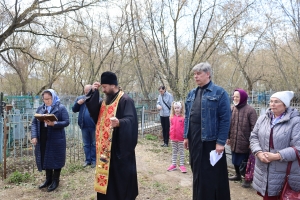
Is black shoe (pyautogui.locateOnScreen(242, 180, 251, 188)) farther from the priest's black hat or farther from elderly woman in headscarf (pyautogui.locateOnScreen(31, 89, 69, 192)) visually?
elderly woman in headscarf (pyautogui.locateOnScreen(31, 89, 69, 192))

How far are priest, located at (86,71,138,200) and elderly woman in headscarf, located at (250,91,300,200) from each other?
Answer: 149 cm

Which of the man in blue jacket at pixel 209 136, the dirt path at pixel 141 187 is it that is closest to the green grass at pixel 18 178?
the dirt path at pixel 141 187

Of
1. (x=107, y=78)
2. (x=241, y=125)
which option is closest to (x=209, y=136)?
(x=107, y=78)

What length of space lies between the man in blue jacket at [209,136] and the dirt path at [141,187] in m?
1.05

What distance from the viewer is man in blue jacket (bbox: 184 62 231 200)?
310cm

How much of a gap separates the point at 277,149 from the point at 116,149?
183 cm

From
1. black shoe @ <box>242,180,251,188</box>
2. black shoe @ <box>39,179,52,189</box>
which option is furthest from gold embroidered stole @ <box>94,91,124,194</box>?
black shoe @ <box>242,180,251,188</box>

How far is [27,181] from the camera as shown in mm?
4809

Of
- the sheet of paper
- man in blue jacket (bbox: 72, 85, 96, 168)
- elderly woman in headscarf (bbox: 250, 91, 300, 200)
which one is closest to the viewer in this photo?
elderly woman in headscarf (bbox: 250, 91, 300, 200)

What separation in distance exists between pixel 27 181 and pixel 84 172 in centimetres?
103

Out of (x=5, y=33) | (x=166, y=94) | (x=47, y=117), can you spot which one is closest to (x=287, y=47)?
(x=166, y=94)

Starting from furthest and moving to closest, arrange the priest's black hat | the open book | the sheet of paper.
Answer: the open book → the priest's black hat → the sheet of paper

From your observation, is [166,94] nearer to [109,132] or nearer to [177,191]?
[177,191]

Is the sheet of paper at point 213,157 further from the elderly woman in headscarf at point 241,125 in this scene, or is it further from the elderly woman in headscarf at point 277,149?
the elderly woman in headscarf at point 241,125
